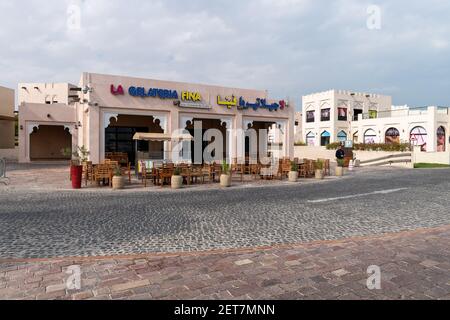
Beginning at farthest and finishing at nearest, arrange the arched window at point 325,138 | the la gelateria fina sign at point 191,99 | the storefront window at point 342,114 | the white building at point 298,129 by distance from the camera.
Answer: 1. the white building at point 298,129
2. the arched window at point 325,138
3. the storefront window at point 342,114
4. the la gelateria fina sign at point 191,99

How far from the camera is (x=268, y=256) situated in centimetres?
474

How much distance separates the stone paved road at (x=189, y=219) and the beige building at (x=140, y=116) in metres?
7.29

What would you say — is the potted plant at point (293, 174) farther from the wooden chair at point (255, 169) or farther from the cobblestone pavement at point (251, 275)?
the cobblestone pavement at point (251, 275)

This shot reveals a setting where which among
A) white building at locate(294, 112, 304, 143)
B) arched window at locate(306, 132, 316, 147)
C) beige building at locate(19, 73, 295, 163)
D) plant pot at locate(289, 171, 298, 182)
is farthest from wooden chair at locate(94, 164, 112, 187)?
white building at locate(294, 112, 304, 143)

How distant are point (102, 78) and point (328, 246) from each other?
15.3 meters

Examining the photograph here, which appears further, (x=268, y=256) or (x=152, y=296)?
(x=268, y=256)

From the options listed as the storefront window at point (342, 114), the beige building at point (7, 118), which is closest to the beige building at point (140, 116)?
the beige building at point (7, 118)

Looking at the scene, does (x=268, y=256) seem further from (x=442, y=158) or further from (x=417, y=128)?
(x=417, y=128)

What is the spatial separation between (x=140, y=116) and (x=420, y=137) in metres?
32.4

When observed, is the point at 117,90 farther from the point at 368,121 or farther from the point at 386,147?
the point at 368,121

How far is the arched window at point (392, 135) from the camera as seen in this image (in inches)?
1531

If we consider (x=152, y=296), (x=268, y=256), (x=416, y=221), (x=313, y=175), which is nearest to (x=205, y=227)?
(x=268, y=256)

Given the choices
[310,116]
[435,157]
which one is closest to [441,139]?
[435,157]

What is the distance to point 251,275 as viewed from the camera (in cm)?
401
